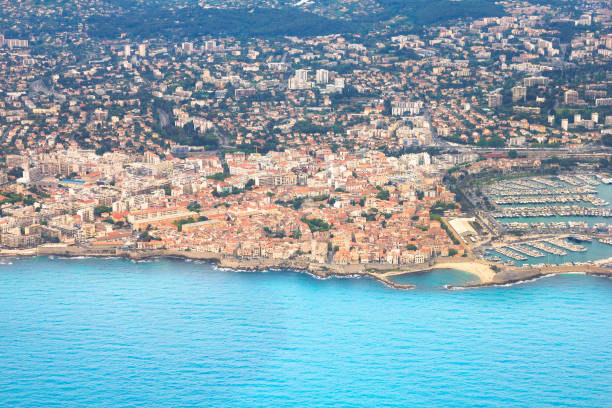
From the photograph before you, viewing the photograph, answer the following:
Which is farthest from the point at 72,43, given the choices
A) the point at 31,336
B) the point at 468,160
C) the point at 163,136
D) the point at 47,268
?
the point at 31,336

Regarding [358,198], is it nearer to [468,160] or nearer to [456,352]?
[468,160]

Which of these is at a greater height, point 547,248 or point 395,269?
point 547,248

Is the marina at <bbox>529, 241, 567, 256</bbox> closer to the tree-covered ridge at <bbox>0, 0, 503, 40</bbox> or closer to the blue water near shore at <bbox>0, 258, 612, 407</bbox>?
the blue water near shore at <bbox>0, 258, 612, 407</bbox>

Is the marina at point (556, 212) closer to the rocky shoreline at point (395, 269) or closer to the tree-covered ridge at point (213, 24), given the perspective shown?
the rocky shoreline at point (395, 269)

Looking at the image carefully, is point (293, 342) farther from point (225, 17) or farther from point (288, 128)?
point (225, 17)

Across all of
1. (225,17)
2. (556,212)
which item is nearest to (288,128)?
(556,212)

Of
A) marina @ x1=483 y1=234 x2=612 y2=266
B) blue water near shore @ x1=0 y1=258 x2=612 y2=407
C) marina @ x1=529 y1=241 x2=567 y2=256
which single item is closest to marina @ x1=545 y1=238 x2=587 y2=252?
marina @ x1=483 y1=234 x2=612 y2=266

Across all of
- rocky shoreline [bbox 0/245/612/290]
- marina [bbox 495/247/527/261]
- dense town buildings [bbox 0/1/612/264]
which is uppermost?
dense town buildings [bbox 0/1/612/264]

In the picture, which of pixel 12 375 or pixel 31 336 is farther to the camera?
pixel 31 336
